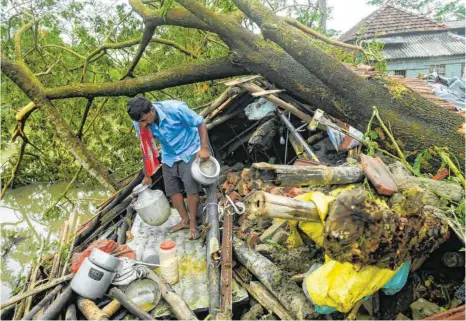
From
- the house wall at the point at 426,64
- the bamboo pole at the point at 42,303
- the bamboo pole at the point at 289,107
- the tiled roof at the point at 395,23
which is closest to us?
the bamboo pole at the point at 42,303

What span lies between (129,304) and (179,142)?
5.85ft

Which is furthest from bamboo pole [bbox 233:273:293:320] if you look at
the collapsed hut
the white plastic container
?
the white plastic container

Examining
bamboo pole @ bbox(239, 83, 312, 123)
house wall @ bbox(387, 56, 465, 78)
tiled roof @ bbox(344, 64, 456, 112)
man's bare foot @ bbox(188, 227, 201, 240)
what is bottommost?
house wall @ bbox(387, 56, 465, 78)

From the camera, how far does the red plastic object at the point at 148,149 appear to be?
12.8 ft

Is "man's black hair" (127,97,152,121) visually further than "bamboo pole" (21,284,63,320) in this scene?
Yes

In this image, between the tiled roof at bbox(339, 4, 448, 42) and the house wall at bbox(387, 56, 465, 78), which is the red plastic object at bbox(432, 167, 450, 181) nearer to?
the house wall at bbox(387, 56, 465, 78)

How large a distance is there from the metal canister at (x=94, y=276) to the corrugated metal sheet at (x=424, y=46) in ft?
51.8

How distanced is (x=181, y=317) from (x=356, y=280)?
1339 mm

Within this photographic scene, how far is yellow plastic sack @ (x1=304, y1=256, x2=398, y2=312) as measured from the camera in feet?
6.76

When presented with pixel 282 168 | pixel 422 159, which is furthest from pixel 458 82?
pixel 282 168

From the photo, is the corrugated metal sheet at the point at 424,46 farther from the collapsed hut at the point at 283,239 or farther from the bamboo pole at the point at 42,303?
the bamboo pole at the point at 42,303

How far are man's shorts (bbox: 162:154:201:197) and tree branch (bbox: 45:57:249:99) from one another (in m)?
1.37

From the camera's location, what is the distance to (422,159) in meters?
3.34

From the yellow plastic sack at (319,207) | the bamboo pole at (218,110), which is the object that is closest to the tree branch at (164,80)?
the bamboo pole at (218,110)
